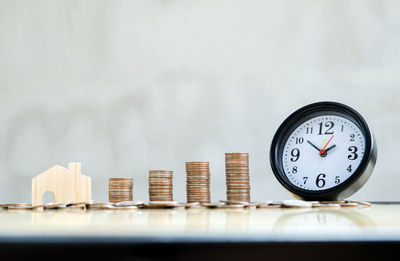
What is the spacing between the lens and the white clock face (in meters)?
1.45

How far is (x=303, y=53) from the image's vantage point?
208 centimetres

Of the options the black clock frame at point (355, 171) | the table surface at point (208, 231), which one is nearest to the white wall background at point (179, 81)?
the black clock frame at point (355, 171)

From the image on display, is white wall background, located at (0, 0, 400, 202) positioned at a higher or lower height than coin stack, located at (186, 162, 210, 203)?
higher

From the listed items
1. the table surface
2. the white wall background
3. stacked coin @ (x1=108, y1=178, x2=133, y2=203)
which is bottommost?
the table surface

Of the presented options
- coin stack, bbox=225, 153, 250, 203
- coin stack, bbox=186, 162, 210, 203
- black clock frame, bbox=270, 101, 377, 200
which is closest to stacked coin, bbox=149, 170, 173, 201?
coin stack, bbox=186, 162, 210, 203

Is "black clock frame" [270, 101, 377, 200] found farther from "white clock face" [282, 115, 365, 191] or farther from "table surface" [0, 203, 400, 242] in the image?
"table surface" [0, 203, 400, 242]

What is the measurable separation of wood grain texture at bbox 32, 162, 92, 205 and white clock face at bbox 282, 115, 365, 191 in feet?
2.46

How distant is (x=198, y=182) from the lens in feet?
5.13

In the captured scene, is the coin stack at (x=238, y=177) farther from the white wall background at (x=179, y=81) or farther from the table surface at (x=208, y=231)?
Result: the table surface at (x=208, y=231)

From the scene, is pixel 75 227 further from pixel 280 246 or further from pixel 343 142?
pixel 343 142

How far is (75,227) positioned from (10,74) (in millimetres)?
1710

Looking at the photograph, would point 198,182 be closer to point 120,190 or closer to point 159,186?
point 159,186

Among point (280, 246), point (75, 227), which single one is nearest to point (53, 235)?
point (75, 227)

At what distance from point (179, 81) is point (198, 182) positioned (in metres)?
0.72
